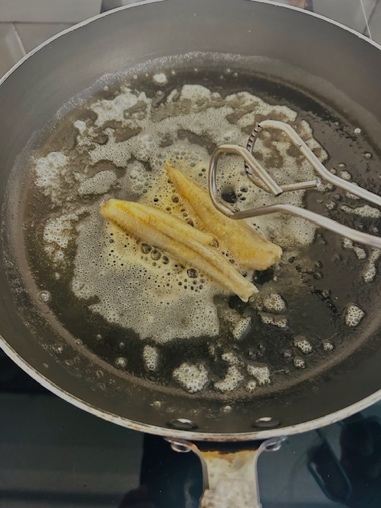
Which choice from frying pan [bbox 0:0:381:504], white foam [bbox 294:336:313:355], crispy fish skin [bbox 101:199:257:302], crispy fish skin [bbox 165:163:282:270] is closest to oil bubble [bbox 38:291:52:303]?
frying pan [bbox 0:0:381:504]

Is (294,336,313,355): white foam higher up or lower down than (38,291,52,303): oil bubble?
lower down

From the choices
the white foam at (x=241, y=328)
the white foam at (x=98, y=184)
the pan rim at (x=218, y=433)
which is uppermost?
the white foam at (x=98, y=184)

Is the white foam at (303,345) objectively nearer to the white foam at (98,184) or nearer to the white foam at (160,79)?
the white foam at (98,184)

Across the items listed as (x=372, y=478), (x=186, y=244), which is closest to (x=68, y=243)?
(x=186, y=244)

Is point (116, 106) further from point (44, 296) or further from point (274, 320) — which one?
point (274, 320)

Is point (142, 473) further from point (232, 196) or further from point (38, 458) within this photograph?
point (232, 196)

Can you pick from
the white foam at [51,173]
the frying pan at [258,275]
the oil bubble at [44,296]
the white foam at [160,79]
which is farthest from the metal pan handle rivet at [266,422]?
the white foam at [160,79]

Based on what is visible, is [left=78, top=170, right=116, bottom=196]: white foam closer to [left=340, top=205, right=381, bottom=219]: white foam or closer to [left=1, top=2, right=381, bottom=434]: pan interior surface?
[left=1, top=2, right=381, bottom=434]: pan interior surface
